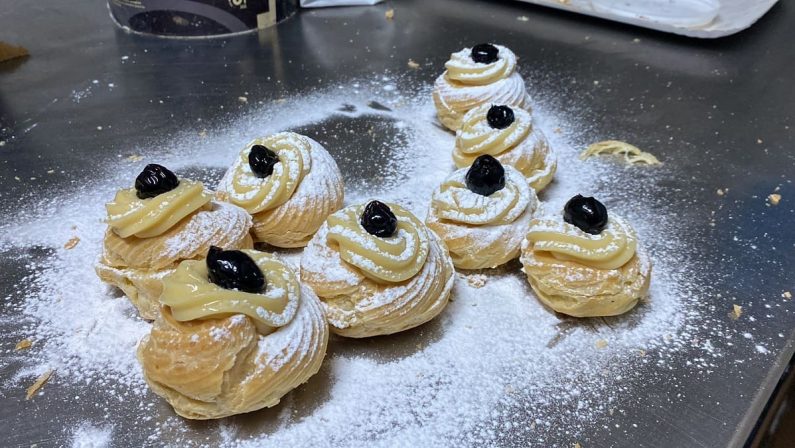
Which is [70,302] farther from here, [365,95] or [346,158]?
[365,95]

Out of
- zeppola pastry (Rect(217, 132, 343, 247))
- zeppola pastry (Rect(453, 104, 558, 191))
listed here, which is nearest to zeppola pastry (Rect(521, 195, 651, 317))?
zeppola pastry (Rect(453, 104, 558, 191))

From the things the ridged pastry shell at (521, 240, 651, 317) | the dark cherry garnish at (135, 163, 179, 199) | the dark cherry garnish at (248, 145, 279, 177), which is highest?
the dark cherry garnish at (135, 163, 179, 199)

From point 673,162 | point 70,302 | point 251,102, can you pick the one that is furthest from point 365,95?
point 70,302

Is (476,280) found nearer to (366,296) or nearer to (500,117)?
(366,296)

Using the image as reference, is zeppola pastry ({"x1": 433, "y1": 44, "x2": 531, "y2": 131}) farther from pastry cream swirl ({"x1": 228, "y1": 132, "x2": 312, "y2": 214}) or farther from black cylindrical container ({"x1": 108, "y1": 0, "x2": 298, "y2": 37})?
black cylindrical container ({"x1": 108, "y1": 0, "x2": 298, "y2": 37})

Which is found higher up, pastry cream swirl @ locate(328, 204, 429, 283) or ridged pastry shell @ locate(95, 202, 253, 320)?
pastry cream swirl @ locate(328, 204, 429, 283)

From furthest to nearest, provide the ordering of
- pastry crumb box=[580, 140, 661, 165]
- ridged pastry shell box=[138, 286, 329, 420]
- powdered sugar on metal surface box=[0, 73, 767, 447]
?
1. pastry crumb box=[580, 140, 661, 165]
2. powdered sugar on metal surface box=[0, 73, 767, 447]
3. ridged pastry shell box=[138, 286, 329, 420]
